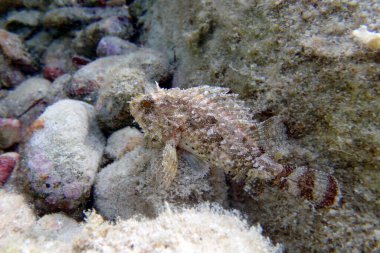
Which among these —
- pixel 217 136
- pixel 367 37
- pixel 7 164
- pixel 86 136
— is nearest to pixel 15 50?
pixel 7 164

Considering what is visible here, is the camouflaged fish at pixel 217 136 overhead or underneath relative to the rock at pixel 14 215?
overhead

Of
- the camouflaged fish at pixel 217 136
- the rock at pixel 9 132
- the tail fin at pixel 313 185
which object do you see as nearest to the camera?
the tail fin at pixel 313 185

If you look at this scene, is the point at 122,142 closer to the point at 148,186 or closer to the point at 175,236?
the point at 148,186

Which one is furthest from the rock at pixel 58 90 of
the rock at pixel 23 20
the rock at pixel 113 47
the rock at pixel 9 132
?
the rock at pixel 23 20

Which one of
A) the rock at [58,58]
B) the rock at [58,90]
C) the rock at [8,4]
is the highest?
the rock at [8,4]

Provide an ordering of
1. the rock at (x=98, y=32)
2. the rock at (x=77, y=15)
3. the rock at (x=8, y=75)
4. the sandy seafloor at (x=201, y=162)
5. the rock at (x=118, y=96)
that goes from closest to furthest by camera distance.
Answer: the sandy seafloor at (x=201, y=162)
the rock at (x=118, y=96)
the rock at (x=8, y=75)
the rock at (x=98, y=32)
the rock at (x=77, y=15)

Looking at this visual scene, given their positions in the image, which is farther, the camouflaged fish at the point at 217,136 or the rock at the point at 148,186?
the rock at the point at 148,186

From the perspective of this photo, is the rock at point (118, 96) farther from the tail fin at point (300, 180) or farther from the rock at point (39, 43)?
the rock at point (39, 43)
